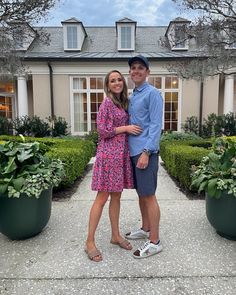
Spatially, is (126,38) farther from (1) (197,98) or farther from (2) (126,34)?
(1) (197,98)

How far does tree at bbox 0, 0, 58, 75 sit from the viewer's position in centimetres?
750

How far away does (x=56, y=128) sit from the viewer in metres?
12.1

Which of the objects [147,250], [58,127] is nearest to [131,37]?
[58,127]

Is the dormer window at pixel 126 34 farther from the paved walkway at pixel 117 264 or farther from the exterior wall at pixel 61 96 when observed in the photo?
the paved walkway at pixel 117 264

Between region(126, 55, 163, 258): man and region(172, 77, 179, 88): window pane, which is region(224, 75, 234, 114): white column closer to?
region(172, 77, 179, 88): window pane

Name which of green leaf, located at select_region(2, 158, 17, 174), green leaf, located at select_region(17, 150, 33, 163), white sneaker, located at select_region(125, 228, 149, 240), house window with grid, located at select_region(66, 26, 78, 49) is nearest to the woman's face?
green leaf, located at select_region(17, 150, 33, 163)

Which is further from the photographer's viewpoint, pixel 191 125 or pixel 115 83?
pixel 191 125

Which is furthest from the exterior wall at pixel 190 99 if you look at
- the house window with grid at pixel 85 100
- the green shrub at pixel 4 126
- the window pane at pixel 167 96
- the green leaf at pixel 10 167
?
the green leaf at pixel 10 167

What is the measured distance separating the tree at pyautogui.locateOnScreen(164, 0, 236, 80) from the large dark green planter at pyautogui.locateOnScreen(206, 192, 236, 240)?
6.36 meters

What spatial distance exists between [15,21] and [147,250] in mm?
7607

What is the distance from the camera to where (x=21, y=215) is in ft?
9.29

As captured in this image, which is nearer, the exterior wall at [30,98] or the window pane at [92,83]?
the window pane at [92,83]

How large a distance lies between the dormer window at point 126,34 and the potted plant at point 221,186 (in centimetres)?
1145

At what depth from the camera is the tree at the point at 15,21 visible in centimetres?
750
